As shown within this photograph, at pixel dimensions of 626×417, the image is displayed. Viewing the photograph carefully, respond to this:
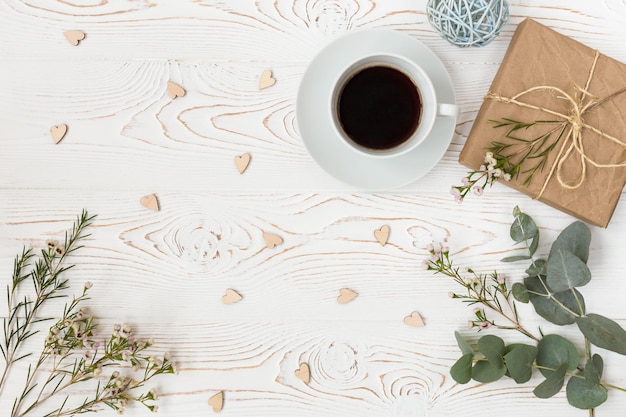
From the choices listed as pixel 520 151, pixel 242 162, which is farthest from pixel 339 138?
pixel 520 151

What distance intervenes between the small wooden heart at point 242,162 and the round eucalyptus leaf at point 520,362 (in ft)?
1.77

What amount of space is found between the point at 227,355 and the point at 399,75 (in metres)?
0.55

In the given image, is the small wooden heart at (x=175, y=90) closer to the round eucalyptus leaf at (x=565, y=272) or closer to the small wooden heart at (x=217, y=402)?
the small wooden heart at (x=217, y=402)

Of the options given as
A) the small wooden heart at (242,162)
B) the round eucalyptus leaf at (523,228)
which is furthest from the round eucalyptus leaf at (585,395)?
the small wooden heart at (242,162)

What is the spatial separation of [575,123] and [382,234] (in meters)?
0.35

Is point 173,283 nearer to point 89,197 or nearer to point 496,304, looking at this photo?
point 89,197

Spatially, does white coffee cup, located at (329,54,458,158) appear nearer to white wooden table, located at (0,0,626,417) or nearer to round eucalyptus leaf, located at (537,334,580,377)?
white wooden table, located at (0,0,626,417)

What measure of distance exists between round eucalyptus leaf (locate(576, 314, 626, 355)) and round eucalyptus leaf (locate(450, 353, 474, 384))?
0.19m

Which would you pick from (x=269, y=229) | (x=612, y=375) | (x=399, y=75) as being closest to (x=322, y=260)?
(x=269, y=229)

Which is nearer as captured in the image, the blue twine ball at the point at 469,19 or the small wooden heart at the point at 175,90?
the blue twine ball at the point at 469,19

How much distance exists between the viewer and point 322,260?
0.93 m

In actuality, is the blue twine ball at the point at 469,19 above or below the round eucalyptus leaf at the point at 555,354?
above

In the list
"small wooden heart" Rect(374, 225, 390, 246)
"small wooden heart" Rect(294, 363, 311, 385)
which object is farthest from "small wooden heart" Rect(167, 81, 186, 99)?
"small wooden heart" Rect(294, 363, 311, 385)

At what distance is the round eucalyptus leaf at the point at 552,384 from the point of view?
0.86m
